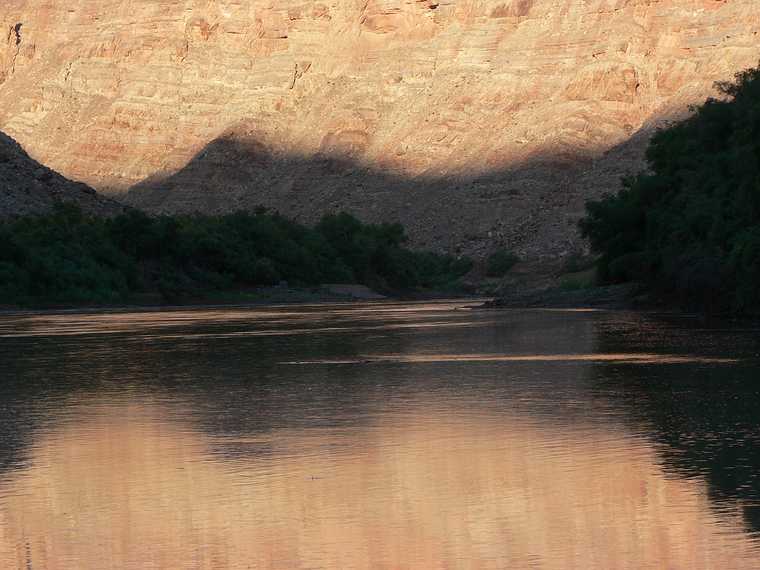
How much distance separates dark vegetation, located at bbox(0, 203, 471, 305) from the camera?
72625mm

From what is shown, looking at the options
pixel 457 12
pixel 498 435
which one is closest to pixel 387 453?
pixel 498 435

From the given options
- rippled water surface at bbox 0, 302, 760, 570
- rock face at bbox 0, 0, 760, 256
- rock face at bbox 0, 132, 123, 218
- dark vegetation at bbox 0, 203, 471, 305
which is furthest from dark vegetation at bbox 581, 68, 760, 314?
rock face at bbox 0, 0, 760, 256

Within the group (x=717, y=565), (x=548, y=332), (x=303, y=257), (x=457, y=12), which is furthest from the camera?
(x=457, y=12)

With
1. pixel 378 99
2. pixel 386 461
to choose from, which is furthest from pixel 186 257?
pixel 386 461

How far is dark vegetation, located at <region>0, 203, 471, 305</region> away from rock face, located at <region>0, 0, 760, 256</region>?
41.1ft

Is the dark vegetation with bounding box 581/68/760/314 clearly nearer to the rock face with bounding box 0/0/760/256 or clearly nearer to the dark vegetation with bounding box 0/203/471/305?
the dark vegetation with bounding box 0/203/471/305

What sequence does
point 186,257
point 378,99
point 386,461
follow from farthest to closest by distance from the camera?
point 378,99
point 186,257
point 386,461

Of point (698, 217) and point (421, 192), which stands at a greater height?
point (421, 192)

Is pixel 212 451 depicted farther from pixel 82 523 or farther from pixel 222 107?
pixel 222 107

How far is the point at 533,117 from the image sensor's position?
410ft

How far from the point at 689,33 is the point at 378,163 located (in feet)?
91.0

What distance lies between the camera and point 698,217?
174 feet

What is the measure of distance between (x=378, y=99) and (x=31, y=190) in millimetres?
60310

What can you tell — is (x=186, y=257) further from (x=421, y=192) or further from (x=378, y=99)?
(x=378, y=99)
